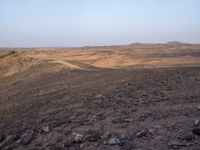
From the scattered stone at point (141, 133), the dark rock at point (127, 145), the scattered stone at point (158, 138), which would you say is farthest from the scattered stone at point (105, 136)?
the scattered stone at point (158, 138)

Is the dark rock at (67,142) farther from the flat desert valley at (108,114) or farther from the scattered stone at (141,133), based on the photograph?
the scattered stone at (141,133)

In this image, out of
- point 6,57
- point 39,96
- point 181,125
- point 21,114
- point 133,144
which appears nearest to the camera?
point 133,144

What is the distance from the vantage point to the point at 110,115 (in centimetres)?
935

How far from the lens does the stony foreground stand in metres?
7.54

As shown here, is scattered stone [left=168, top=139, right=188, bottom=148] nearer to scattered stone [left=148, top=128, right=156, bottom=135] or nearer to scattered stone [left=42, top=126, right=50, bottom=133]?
scattered stone [left=148, top=128, right=156, bottom=135]

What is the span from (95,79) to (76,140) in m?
7.92

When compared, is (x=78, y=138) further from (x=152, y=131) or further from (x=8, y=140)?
(x=8, y=140)

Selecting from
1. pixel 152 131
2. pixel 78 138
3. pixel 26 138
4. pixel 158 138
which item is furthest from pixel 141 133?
pixel 26 138

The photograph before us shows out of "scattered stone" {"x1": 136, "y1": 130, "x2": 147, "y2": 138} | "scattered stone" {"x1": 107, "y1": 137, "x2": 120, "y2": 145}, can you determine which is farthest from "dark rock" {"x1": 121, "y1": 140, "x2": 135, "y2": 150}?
"scattered stone" {"x1": 136, "y1": 130, "x2": 147, "y2": 138}

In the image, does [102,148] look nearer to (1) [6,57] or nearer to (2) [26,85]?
(2) [26,85]

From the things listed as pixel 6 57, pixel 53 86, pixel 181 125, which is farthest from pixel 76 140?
pixel 6 57

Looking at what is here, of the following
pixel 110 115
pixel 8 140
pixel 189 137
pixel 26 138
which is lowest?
pixel 8 140

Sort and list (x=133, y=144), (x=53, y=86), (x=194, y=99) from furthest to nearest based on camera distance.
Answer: (x=53, y=86) < (x=194, y=99) < (x=133, y=144)

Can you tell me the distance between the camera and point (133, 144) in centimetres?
724
